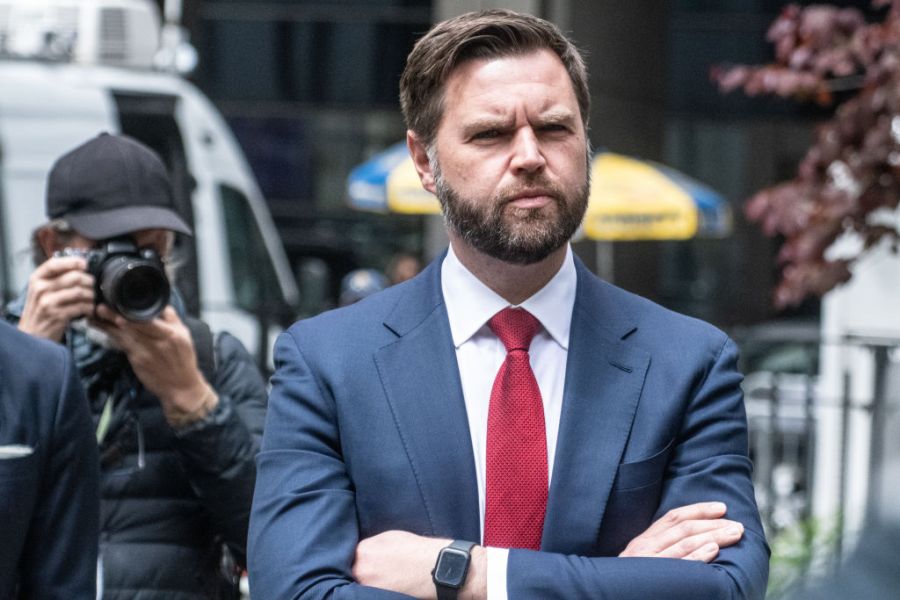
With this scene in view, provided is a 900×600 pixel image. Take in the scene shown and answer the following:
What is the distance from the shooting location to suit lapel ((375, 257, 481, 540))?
2664 millimetres

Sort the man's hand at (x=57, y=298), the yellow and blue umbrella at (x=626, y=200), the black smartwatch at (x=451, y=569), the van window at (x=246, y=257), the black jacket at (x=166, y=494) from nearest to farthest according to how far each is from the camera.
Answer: the black smartwatch at (x=451, y=569) < the black jacket at (x=166, y=494) < the man's hand at (x=57, y=298) < the van window at (x=246, y=257) < the yellow and blue umbrella at (x=626, y=200)

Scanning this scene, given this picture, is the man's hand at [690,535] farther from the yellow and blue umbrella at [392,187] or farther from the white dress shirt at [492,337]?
the yellow and blue umbrella at [392,187]

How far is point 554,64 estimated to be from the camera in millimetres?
2793

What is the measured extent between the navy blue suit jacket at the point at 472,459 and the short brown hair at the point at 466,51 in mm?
343

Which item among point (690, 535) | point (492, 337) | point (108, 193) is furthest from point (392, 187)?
point (690, 535)

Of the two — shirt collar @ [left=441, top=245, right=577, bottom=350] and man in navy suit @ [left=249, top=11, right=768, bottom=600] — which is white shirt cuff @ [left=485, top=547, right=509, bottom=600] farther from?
shirt collar @ [left=441, top=245, right=577, bottom=350]

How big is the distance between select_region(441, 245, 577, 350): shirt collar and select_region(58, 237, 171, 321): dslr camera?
0.91 meters

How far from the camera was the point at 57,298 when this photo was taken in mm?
3559

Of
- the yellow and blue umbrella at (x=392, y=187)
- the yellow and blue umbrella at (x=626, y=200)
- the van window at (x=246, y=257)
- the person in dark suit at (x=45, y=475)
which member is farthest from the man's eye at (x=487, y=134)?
the yellow and blue umbrella at (x=392, y=187)

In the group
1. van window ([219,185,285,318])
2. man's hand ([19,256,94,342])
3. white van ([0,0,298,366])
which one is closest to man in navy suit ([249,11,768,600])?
man's hand ([19,256,94,342])

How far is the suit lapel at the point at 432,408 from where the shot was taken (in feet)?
8.74

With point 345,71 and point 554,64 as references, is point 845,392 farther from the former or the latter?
point 345,71

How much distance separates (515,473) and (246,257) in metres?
7.26

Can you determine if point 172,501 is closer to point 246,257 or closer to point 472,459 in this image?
point 472,459
